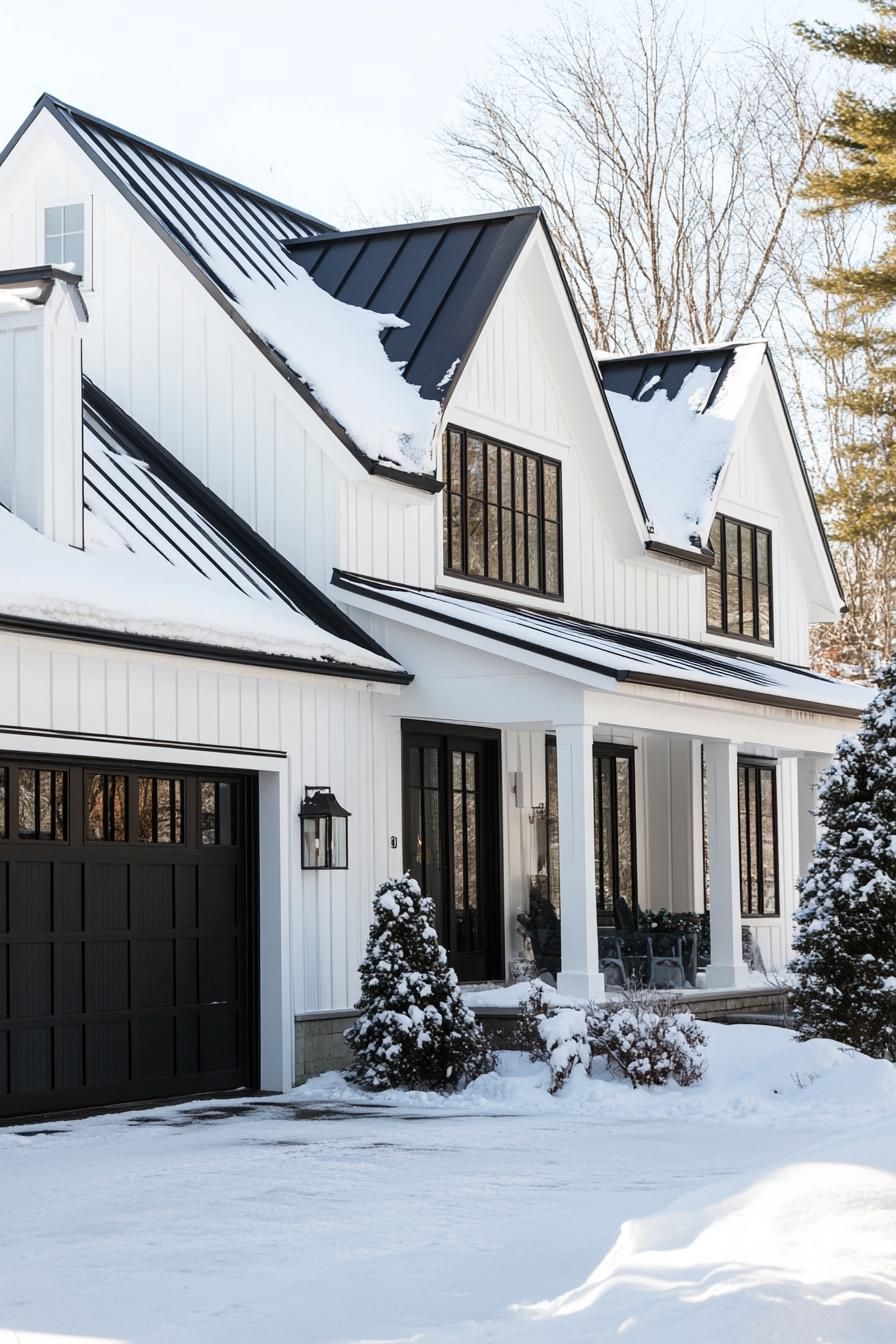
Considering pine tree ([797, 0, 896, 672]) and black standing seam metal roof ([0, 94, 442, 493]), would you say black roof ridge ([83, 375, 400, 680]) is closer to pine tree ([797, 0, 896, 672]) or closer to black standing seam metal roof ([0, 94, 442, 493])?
black standing seam metal roof ([0, 94, 442, 493])

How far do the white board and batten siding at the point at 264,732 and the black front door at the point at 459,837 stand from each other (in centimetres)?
85

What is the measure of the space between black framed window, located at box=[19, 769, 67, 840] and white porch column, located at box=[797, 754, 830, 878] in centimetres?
1130

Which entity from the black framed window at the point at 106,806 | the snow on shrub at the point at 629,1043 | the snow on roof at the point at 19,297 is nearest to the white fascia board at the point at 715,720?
the snow on shrub at the point at 629,1043

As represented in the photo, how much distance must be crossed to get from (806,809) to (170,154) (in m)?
10.8

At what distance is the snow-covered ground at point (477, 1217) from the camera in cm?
623

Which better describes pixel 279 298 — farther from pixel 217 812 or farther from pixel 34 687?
pixel 34 687

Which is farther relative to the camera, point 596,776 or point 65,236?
point 596,776

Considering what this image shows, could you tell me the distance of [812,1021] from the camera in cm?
1416

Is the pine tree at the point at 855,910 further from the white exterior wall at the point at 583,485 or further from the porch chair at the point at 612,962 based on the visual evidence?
the white exterior wall at the point at 583,485

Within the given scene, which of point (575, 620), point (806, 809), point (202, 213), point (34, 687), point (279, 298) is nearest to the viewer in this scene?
point (34, 687)

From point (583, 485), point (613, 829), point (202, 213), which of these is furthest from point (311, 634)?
point (613, 829)

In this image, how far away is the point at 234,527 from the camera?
55.1 ft

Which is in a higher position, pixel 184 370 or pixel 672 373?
pixel 672 373

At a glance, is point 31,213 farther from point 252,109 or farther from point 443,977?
point 252,109
